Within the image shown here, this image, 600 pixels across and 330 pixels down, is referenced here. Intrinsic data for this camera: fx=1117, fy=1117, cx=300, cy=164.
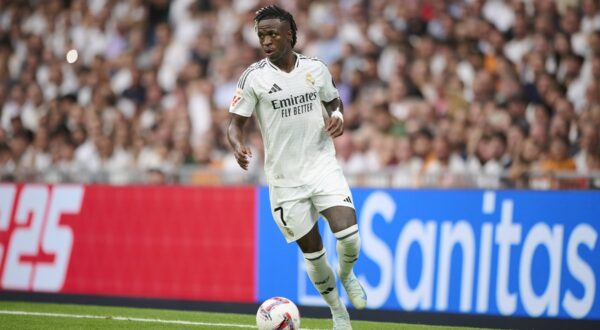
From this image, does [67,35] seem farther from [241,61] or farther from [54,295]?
[54,295]

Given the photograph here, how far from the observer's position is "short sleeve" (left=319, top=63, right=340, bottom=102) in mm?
9672

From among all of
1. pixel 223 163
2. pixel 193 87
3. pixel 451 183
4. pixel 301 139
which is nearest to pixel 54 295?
pixel 223 163

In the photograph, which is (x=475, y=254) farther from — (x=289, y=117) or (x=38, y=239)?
(x=38, y=239)

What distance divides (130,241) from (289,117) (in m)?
5.97

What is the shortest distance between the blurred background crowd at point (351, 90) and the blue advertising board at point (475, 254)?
15.4 inches

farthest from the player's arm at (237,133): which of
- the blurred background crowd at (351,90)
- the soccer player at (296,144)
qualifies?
the blurred background crowd at (351,90)

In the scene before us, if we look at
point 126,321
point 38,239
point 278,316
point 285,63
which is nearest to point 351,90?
point 38,239

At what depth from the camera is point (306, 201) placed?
954 centimetres

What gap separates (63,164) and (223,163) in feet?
9.34

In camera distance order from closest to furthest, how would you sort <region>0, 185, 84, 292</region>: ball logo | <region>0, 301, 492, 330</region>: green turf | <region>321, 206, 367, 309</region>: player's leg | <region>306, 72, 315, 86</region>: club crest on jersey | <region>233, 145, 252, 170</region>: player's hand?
<region>233, 145, 252, 170</region>: player's hand
<region>321, 206, 367, 309</region>: player's leg
<region>306, 72, 315, 86</region>: club crest on jersey
<region>0, 301, 492, 330</region>: green turf
<region>0, 185, 84, 292</region>: ball logo

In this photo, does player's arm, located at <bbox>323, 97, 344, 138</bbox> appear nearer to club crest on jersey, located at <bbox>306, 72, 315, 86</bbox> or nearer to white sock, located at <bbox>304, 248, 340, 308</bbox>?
club crest on jersey, located at <bbox>306, 72, 315, 86</bbox>

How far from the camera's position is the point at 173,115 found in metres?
17.4

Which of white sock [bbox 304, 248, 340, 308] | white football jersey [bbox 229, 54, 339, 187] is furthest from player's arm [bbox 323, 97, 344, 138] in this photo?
white sock [bbox 304, 248, 340, 308]

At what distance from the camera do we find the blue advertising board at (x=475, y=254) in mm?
11562
